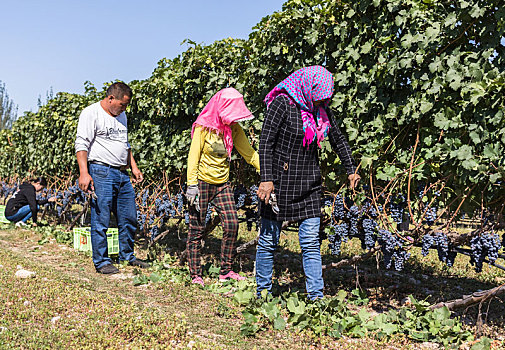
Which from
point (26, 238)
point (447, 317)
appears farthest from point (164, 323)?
point (26, 238)

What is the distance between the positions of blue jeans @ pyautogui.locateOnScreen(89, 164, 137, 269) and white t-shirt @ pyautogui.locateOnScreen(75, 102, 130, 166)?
12 centimetres

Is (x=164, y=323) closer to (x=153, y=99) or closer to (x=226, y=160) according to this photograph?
(x=226, y=160)

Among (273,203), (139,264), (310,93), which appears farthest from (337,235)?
(139,264)

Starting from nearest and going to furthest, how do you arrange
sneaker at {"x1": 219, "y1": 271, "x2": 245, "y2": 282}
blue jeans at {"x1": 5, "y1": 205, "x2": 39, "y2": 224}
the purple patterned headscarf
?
the purple patterned headscarf < sneaker at {"x1": 219, "y1": 271, "x2": 245, "y2": 282} < blue jeans at {"x1": 5, "y1": 205, "x2": 39, "y2": 224}

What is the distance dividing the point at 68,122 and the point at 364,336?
6.82 metres

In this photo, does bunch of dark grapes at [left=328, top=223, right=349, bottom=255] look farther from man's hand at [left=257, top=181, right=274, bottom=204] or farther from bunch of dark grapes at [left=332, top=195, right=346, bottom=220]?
man's hand at [left=257, top=181, right=274, bottom=204]

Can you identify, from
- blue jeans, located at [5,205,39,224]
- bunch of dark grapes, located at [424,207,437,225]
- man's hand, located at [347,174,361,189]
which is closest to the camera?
bunch of dark grapes, located at [424,207,437,225]

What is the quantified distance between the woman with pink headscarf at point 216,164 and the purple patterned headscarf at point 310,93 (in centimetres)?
65

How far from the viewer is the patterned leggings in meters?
4.04

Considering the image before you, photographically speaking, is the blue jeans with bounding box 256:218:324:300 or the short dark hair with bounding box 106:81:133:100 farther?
the short dark hair with bounding box 106:81:133:100

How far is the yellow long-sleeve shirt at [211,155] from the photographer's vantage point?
3920mm

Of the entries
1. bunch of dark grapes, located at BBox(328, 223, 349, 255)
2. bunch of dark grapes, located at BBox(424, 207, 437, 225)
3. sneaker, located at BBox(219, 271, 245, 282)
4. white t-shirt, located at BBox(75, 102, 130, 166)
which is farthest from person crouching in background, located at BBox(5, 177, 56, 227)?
bunch of dark grapes, located at BBox(424, 207, 437, 225)

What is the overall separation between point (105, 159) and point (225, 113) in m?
1.59

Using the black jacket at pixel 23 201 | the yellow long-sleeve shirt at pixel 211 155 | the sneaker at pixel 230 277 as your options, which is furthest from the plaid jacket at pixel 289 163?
the black jacket at pixel 23 201
